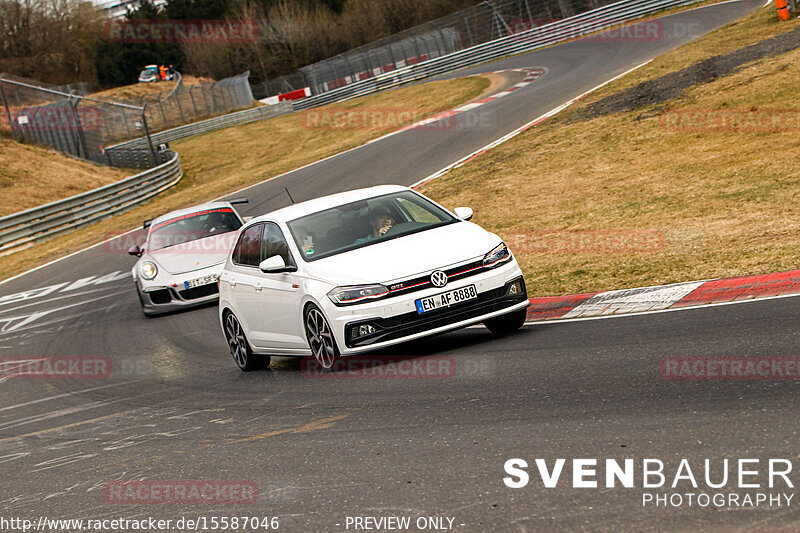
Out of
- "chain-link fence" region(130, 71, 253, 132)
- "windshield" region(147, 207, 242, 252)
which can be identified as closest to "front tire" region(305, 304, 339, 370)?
"windshield" region(147, 207, 242, 252)

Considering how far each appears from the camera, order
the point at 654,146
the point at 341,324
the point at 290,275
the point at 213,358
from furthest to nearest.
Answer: the point at 654,146 < the point at 213,358 < the point at 290,275 < the point at 341,324

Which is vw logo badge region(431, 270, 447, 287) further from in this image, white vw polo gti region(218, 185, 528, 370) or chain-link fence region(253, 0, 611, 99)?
chain-link fence region(253, 0, 611, 99)

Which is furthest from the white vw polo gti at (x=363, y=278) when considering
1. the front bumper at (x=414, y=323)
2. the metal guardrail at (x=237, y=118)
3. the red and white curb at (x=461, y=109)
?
the red and white curb at (x=461, y=109)

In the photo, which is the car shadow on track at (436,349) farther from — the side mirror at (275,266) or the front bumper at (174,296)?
the front bumper at (174,296)

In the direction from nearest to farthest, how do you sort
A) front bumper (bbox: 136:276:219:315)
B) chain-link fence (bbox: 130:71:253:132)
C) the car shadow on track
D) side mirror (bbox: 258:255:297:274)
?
the car shadow on track, side mirror (bbox: 258:255:297:274), front bumper (bbox: 136:276:219:315), chain-link fence (bbox: 130:71:253:132)

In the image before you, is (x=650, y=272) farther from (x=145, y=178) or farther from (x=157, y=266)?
(x=145, y=178)

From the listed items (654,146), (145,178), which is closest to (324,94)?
(145,178)

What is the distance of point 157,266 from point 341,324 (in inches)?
324

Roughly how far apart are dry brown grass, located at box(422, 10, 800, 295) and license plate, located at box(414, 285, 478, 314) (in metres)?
2.79

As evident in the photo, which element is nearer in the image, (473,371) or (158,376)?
(473,371)

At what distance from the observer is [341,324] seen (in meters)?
8.27

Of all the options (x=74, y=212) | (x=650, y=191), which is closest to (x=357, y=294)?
(x=650, y=191)

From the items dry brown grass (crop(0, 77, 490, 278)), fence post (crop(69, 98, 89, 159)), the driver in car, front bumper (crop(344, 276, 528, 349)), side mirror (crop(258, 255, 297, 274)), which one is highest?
fence post (crop(69, 98, 89, 159))

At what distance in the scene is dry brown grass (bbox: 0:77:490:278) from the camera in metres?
28.9
